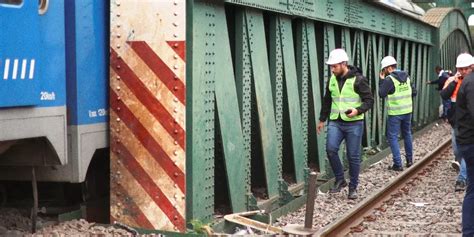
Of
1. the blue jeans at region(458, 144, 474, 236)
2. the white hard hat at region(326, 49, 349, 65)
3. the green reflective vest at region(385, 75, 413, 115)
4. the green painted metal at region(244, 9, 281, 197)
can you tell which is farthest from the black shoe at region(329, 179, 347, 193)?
the blue jeans at region(458, 144, 474, 236)

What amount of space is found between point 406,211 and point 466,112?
3.10 metres

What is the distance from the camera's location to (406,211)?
10.1 metres

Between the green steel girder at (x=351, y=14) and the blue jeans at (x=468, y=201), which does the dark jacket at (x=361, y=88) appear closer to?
the green steel girder at (x=351, y=14)

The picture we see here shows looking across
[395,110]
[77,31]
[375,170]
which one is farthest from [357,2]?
[77,31]

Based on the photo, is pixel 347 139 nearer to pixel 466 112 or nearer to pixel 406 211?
pixel 406 211

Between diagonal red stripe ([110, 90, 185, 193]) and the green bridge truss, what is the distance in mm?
268

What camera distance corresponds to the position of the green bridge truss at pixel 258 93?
7258 millimetres

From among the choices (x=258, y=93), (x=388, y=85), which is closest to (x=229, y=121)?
(x=258, y=93)

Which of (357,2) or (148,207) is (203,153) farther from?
(357,2)

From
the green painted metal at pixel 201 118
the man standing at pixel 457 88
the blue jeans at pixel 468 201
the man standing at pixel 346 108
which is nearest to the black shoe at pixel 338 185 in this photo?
the man standing at pixel 346 108

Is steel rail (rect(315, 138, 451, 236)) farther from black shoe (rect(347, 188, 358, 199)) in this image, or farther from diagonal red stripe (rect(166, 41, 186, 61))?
diagonal red stripe (rect(166, 41, 186, 61))

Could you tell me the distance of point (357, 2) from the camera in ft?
45.7

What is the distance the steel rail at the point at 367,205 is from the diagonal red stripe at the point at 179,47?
84.8 inches

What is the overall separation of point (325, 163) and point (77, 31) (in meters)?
6.33
